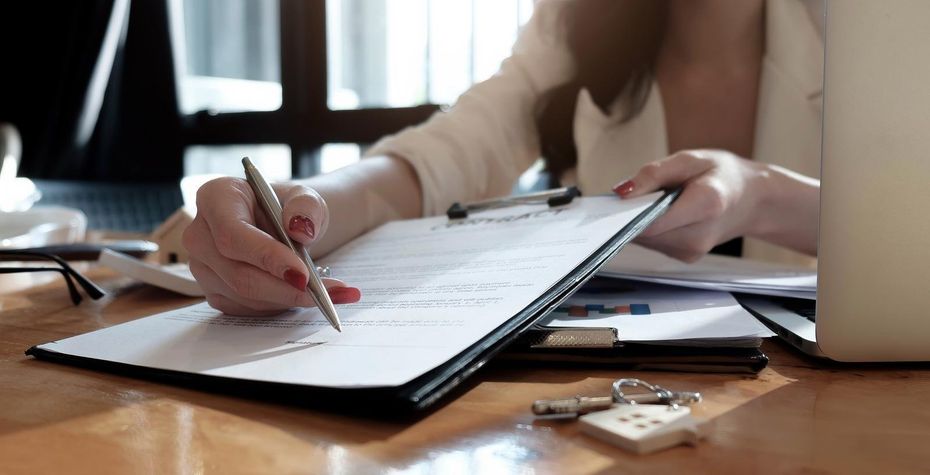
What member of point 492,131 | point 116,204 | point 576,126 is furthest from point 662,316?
point 116,204

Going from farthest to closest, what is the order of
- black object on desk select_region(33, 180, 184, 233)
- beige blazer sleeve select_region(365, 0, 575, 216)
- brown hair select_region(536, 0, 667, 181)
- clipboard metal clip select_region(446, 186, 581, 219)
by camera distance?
1. black object on desk select_region(33, 180, 184, 233)
2. brown hair select_region(536, 0, 667, 181)
3. beige blazer sleeve select_region(365, 0, 575, 216)
4. clipboard metal clip select_region(446, 186, 581, 219)

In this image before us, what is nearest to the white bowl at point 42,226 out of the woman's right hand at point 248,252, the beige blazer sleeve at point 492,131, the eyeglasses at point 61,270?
the eyeglasses at point 61,270

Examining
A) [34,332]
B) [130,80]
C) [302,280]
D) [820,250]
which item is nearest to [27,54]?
[130,80]

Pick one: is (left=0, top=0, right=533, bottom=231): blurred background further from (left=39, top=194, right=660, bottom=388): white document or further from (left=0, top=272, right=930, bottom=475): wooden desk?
(left=0, top=272, right=930, bottom=475): wooden desk

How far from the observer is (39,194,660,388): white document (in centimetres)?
34

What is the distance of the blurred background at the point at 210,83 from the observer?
6.28 feet

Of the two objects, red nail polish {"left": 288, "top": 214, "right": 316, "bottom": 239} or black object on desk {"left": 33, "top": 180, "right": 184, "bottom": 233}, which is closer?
red nail polish {"left": 288, "top": 214, "right": 316, "bottom": 239}

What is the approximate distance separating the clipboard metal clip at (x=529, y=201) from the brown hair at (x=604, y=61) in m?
0.43

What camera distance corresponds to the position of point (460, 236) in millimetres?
580

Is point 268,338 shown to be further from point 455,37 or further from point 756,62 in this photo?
point 455,37

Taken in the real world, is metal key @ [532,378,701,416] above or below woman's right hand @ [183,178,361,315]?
below

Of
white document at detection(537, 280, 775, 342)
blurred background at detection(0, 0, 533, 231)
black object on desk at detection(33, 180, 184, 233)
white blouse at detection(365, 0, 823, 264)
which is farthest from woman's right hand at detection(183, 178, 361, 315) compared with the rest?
black object on desk at detection(33, 180, 184, 233)

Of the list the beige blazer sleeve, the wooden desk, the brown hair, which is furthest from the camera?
the brown hair

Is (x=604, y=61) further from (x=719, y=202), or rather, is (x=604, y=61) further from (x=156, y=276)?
(x=156, y=276)
